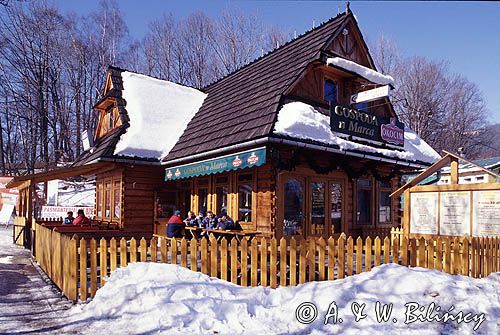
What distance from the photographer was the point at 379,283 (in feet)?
20.6

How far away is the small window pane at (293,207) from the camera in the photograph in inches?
454

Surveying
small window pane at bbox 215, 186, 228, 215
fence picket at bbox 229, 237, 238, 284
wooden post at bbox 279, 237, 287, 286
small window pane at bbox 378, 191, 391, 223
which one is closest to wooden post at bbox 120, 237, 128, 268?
fence picket at bbox 229, 237, 238, 284

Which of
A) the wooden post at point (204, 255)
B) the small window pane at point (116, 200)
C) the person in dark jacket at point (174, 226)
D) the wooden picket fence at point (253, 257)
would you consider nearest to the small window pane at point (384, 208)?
the wooden picket fence at point (253, 257)

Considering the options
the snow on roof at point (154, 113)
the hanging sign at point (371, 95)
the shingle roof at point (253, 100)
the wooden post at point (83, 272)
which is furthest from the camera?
the snow on roof at point (154, 113)

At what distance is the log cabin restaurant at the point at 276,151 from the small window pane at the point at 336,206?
0.03 meters

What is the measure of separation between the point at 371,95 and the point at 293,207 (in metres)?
4.75

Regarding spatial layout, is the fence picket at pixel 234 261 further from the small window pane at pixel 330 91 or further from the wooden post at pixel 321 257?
the small window pane at pixel 330 91

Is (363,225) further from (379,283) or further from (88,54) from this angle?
(88,54)

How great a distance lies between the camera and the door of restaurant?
38.2 feet

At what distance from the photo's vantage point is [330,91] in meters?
14.1

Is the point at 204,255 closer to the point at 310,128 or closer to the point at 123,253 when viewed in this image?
the point at 123,253

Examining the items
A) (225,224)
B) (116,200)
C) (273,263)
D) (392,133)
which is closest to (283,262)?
(273,263)

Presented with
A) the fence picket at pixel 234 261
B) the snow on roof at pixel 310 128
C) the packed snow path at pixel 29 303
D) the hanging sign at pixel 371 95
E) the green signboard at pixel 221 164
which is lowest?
the packed snow path at pixel 29 303

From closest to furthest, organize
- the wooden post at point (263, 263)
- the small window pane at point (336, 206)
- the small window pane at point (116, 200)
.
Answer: the wooden post at point (263, 263) < the small window pane at point (336, 206) < the small window pane at point (116, 200)
